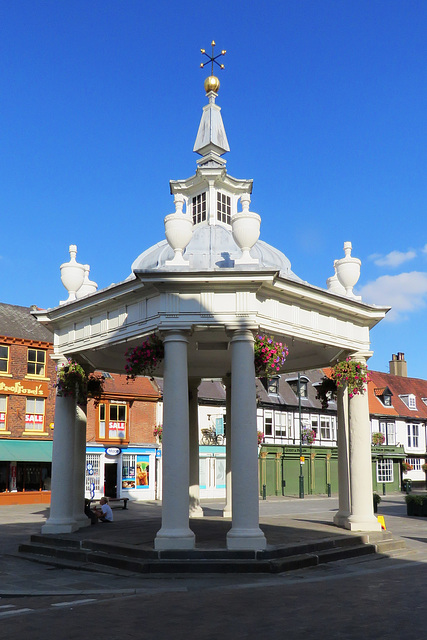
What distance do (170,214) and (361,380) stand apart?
665 cm

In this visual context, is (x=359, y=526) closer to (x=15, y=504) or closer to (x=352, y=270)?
(x=352, y=270)

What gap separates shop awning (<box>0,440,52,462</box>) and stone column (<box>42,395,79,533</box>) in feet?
79.7

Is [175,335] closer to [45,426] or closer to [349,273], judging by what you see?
[349,273]

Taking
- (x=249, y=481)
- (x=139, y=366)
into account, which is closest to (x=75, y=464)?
(x=139, y=366)

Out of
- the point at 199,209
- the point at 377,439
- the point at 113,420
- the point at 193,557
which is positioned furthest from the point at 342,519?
the point at 377,439

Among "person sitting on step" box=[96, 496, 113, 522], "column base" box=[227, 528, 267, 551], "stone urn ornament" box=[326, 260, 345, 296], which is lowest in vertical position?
"person sitting on step" box=[96, 496, 113, 522]

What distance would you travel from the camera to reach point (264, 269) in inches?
539

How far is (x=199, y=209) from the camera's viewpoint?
19.3 m

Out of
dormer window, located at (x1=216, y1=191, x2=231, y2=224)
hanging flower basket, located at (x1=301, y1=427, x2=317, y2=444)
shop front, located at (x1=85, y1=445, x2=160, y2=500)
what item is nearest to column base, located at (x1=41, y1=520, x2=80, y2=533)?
dormer window, located at (x1=216, y1=191, x2=231, y2=224)

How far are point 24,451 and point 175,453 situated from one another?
30.3 metres

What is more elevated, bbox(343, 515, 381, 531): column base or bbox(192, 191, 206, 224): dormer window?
bbox(192, 191, 206, 224): dormer window

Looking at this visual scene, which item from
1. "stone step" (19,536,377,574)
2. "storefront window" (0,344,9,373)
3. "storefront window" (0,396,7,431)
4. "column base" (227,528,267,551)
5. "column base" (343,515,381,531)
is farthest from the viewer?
"storefront window" (0,344,9,373)

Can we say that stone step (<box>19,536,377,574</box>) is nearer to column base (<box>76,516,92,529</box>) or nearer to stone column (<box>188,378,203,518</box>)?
column base (<box>76,516,92,529</box>)

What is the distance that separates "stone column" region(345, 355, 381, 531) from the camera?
16.7 meters
